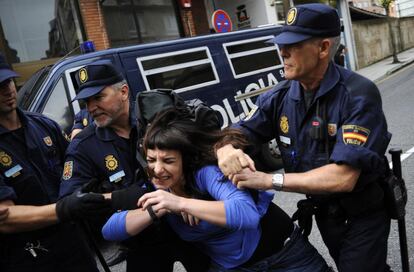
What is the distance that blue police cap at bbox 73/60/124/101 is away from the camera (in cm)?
214

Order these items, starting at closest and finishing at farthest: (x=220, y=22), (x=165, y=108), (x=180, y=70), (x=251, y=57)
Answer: (x=165, y=108) < (x=180, y=70) < (x=251, y=57) < (x=220, y=22)

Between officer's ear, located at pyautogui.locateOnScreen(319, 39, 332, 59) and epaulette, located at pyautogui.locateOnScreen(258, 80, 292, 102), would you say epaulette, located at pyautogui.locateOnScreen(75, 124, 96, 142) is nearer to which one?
epaulette, located at pyautogui.locateOnScreen(258, 80, 292, 102)

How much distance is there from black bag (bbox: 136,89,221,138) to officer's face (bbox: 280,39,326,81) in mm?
403

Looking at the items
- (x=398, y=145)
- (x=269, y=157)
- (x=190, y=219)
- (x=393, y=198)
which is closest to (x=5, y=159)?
(x=190, y=219)

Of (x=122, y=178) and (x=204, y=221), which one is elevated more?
(x=122, y=178)

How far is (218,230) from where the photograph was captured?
163cm

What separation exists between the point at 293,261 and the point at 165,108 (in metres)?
0.89

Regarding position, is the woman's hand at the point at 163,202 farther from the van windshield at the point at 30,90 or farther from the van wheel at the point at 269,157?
the van wheel at the point at 269,157

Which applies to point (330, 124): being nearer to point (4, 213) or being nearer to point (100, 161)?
point (100, 161)

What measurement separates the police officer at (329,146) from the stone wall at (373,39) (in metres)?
17.2

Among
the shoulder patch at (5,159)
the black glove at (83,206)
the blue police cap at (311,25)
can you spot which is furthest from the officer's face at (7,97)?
the blue police cap at (311,25)

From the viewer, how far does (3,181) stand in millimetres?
1984

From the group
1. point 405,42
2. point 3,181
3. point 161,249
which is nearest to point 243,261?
point 161,249

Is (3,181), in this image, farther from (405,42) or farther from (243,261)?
(405,42)
